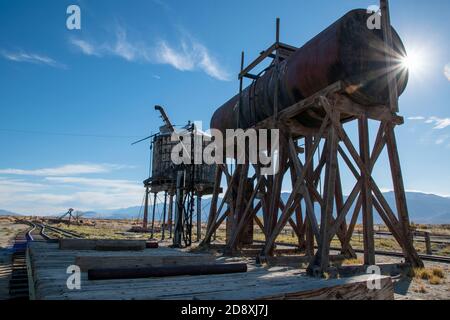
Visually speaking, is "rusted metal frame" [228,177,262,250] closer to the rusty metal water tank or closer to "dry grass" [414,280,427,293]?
"dry grass" [414,280,427,293]

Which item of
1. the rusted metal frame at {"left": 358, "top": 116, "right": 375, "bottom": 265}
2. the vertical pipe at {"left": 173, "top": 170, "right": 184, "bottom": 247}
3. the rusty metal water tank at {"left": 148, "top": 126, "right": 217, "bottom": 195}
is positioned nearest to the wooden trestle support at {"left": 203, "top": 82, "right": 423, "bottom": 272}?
the rusted metal frame at {"left": 358, "top": 116, "right": 375, "bottom": 265}

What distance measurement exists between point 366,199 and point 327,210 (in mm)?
1632

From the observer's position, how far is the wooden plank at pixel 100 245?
9117 millimetres

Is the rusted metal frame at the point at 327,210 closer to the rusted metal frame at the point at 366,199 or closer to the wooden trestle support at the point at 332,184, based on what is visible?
the wooden trestle support at the point at 332,184

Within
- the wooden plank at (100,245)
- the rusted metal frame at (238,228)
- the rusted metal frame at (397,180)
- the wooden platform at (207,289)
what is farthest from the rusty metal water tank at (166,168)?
the wooden platform at (207,289)

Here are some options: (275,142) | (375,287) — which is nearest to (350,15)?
(275,142)

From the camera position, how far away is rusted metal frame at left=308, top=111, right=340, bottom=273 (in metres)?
7.35

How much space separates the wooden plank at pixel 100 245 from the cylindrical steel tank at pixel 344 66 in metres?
6.23

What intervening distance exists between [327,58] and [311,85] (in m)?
0.88

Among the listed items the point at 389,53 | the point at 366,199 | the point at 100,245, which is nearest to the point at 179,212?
the point at 100,245

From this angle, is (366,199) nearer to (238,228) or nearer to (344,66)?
(344,66)

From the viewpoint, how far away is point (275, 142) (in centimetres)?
1137
